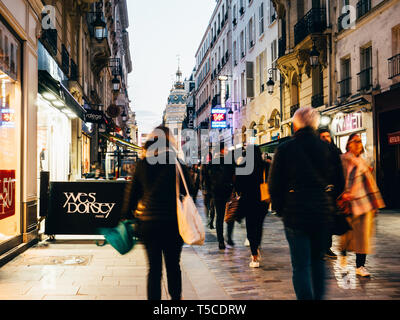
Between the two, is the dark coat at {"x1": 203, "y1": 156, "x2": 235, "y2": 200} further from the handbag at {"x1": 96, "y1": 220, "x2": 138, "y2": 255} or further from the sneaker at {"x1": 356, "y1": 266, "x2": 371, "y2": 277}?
the handbag at {"x1": 96, "y1": 220, "x2": 138, "y2": 255}

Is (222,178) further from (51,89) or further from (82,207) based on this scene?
(51,89)

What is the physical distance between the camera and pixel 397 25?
15.4m

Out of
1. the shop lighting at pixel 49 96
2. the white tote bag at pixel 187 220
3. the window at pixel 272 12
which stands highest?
the window at pixel 272 12

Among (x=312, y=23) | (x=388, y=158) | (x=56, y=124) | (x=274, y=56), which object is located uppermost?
(x=274, y=56)

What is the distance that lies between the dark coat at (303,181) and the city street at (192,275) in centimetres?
165

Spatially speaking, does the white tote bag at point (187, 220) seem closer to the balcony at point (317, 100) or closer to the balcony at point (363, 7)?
the balcony at point (363, 7)

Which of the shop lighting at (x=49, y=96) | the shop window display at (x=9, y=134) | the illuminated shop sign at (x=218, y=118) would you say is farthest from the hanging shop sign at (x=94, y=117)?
the illuminated shop sign at (x=218, y=118)

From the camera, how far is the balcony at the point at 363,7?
1720cm

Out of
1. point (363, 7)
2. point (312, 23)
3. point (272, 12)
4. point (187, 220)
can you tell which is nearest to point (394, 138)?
point (363, 7)

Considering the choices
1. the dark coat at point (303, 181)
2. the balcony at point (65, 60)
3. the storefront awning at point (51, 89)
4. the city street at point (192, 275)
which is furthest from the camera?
the balcony at point (65, 60)

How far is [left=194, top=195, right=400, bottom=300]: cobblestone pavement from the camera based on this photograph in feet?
17.1

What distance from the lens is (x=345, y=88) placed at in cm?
1908

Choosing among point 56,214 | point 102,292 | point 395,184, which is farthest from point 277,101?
point 102,292

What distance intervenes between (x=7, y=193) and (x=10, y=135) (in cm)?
102
